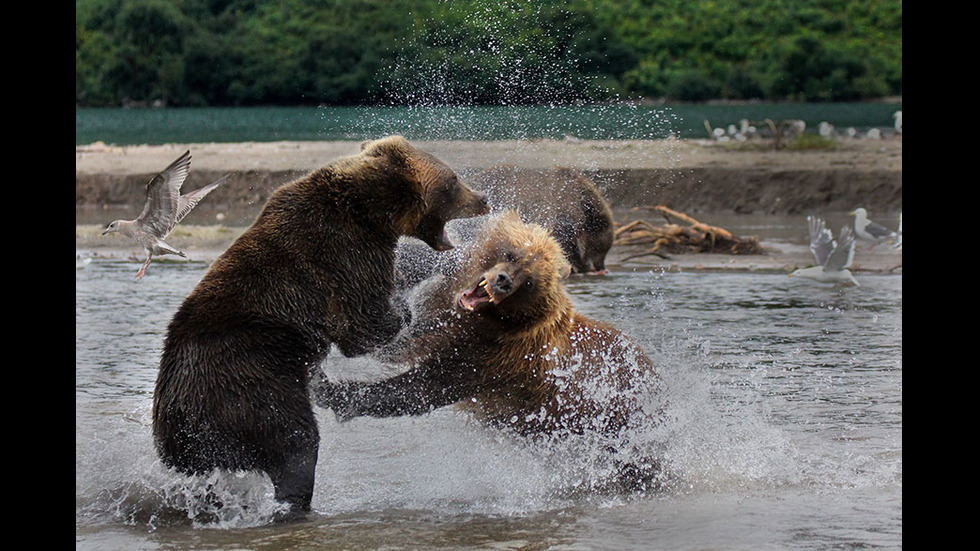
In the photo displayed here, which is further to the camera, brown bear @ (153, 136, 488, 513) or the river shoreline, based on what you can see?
the river shoreline

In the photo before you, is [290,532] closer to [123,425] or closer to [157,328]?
[123,425]

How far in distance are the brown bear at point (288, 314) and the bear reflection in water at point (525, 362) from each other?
0.36 meters

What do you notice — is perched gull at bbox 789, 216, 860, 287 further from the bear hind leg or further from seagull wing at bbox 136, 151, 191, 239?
the bear hind leg

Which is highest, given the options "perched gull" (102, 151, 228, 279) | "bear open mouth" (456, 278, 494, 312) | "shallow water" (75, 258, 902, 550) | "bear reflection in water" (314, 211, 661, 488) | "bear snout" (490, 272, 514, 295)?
"perched gull" (102, 151, 228, 279)

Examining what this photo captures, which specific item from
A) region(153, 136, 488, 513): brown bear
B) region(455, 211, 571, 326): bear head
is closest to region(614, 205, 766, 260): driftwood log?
region(455, 211, 571, 326): bear head

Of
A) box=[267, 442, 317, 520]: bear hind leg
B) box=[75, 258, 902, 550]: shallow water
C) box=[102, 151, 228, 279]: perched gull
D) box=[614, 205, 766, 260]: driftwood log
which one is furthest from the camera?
box=[614, 205, 766, 260]: driftwood log

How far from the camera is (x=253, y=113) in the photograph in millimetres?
39812

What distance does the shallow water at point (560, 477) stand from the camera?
4.57m

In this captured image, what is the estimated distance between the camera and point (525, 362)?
527cm

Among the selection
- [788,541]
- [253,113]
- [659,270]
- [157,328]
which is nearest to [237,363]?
[788,541]

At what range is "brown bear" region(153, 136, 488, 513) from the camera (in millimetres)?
4582

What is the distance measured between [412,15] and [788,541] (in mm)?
29999

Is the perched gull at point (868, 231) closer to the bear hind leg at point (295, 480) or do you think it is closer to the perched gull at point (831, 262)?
the perched gull at point (831, 262)

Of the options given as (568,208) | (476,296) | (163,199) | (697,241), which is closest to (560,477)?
(476,296)
